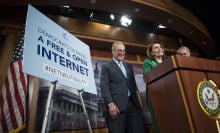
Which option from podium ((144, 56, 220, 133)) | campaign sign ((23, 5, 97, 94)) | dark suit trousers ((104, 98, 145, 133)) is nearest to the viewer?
podium ((144, 56, 220, 133))

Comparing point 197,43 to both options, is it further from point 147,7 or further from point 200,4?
point 147,7

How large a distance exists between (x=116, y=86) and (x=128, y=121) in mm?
303

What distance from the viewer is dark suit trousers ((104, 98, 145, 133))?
174cm

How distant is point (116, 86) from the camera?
1.90 m

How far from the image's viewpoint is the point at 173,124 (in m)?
1.01

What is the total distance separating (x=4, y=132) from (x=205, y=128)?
196 cm

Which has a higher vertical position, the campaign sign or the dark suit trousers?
the campaign sign

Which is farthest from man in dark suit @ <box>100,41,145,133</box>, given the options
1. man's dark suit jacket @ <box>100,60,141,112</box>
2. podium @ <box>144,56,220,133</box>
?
podium @ <box>144,56,220,133</box>

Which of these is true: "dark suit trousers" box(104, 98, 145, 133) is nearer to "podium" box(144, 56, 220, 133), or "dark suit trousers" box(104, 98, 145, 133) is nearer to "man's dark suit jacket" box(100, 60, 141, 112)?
"man's dark suit jacket" box(100, 60, 141, 112)

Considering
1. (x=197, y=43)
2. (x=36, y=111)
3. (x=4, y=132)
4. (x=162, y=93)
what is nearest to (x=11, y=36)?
(x=36, y=111)

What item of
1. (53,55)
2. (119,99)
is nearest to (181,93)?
(53,55)

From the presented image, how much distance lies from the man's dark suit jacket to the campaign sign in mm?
204

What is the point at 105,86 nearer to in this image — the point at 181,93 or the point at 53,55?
the point at 53,55

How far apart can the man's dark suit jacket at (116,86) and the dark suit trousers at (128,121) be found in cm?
5
